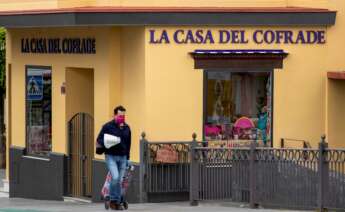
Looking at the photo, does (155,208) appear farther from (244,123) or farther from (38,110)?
(38,110)

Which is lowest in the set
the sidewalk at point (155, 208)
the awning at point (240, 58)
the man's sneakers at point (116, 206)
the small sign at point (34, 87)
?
the sidewalk at point (155, 208)

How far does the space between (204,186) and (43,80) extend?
21.0ft

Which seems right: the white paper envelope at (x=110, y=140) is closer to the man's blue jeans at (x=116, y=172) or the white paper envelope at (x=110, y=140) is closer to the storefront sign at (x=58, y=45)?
the man's blue jeans at (x=116, y=172)

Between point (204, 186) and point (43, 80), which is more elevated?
point (43, 80)

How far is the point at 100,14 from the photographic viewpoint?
1811cm

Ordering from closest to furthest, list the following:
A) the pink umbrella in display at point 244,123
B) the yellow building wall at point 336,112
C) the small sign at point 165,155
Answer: the small sign at point 165,155 < the yellow building wall at point 336,112 < the pink umbrella in display at point 244,123

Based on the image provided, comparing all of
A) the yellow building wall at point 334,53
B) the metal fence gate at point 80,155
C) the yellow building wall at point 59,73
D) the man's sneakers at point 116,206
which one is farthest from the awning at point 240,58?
the man's sneakers at point 116,206

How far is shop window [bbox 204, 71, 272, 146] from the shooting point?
18953 mm

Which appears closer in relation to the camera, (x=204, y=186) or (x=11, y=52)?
(x=204, y=186)

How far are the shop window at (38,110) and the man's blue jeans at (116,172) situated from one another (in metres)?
5.74

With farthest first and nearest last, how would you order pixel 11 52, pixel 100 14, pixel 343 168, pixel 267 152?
1. pixel 11 52
2. pixel 100 14
3. pixel 267 152
4. pixel 343 168

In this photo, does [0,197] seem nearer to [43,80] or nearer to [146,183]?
[43,80]

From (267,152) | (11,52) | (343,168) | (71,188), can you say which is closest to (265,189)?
(267,152)

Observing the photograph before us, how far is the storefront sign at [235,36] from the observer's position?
1842cm
